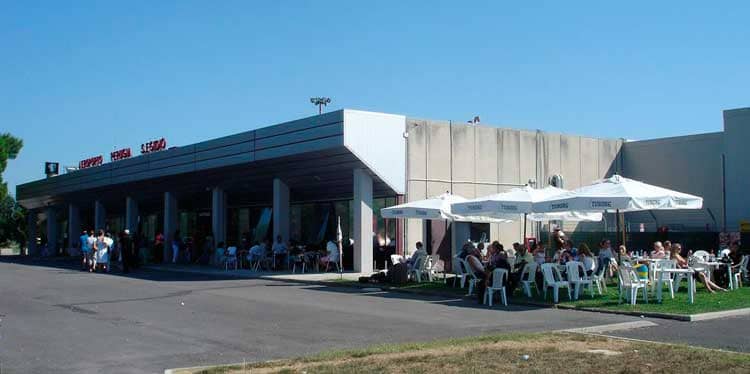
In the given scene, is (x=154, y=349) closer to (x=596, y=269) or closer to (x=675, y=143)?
(x=596, y=269)

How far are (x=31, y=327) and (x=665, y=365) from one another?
1013 cm

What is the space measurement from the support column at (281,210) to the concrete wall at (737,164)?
1670cm

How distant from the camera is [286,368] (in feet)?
29.4

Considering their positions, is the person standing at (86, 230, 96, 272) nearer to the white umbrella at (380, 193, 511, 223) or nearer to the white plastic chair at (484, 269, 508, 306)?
the white umbrella at (380, 193, 511, 223)

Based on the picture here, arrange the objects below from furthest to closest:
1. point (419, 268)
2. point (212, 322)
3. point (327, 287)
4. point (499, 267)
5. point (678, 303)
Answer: point (419, 268), point (327, 287), point (499, 267), point (678, 303), point (212, 322)

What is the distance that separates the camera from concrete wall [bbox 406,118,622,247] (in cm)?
2817

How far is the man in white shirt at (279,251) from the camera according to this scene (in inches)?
1153

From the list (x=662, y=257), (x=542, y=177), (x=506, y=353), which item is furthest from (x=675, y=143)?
(x=506, y=353)

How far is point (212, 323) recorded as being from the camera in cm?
1386

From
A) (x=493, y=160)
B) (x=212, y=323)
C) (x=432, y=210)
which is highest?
(x=493, y=160)

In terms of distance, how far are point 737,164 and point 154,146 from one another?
2675 cm

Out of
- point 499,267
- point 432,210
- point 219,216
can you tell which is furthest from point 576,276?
point 219,216

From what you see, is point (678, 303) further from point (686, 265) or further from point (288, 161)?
point (288, 161)

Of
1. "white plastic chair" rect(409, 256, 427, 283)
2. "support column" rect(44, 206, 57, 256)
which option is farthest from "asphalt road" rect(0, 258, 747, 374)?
"support column" rect(44, 206, 57, 256)
